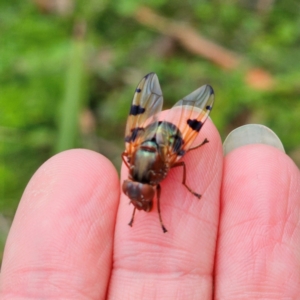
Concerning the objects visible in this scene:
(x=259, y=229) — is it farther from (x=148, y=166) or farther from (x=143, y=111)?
(x=143, y=111)

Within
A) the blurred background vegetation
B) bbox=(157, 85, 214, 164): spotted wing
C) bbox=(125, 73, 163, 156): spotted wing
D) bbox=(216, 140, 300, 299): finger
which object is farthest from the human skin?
the blurred background vegetation

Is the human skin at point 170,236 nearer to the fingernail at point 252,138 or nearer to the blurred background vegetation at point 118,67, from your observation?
the fingernail at point 252,138

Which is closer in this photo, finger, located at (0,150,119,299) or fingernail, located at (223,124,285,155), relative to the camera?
finger, located at (0,150,119,299)

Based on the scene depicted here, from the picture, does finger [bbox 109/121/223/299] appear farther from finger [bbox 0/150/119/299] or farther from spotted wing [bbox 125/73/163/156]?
spotted wing [bbox 125/73/163/156]

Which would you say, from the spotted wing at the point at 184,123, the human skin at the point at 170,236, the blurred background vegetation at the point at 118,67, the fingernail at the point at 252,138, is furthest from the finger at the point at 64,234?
the blurred background vegetation at the point at 118,67

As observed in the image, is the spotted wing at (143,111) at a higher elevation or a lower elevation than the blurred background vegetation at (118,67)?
lower

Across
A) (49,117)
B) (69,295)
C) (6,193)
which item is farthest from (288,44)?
(69,295)
